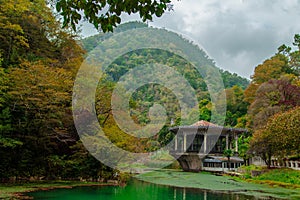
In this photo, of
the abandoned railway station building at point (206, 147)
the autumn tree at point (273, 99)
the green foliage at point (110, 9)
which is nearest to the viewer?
the green foliage at point (110, 9)

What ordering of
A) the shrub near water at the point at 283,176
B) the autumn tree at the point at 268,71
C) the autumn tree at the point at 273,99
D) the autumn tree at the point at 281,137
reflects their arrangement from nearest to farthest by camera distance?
the autumn tree at the point at 281,137 < the shrub near water at the point at 283,176 < the autumn tree at the point at 273,99 < the autumn tree at the point at 268,71

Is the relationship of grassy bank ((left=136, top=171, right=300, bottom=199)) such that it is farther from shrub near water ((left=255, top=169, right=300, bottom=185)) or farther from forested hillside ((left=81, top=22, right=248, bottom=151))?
forested hillside ((left=81, top=22, right=248, bottom=151))

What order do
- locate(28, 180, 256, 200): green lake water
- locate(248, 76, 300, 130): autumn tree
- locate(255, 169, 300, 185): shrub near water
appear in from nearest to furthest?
1. locate(28, 180, 256, 200): green lake water
2. locate(255, 169, 300, 185): shrub near water
3. locate(248, 76, 300, 130): autumn tree

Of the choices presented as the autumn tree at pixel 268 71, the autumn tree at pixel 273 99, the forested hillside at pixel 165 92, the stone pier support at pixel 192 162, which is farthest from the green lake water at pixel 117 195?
the autumn tree at pixel 268 71

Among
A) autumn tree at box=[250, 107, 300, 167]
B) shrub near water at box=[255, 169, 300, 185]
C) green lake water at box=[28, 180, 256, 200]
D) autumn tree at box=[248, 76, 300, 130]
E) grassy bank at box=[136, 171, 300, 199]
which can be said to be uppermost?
autumn tree at box=[248, 76, 300, 130]

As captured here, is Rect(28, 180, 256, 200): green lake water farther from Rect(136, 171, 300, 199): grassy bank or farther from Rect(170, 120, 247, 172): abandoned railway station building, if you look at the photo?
Rect(170, 120, 247, 172): abandoned railway station building

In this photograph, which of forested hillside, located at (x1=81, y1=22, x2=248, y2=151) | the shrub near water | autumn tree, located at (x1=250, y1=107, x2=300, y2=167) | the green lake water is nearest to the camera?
the green lake water

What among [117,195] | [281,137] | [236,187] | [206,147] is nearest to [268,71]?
[206,147]

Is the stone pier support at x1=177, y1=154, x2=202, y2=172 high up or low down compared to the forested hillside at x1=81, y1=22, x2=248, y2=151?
down

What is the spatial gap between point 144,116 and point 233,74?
39.8 m

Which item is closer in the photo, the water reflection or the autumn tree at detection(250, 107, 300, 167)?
the water reflection

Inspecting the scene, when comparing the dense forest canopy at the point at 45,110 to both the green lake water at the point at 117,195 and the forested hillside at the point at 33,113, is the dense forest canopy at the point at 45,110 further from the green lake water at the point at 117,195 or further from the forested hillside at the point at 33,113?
the green lake water at the point at 117,195

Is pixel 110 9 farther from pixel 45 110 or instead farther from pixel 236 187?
pixel 236 187

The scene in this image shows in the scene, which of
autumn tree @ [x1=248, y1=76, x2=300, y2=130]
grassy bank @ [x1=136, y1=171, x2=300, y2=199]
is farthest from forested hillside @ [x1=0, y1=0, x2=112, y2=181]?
autumn tree @ [x1=248, y1=76, x2=300, y2=130]
